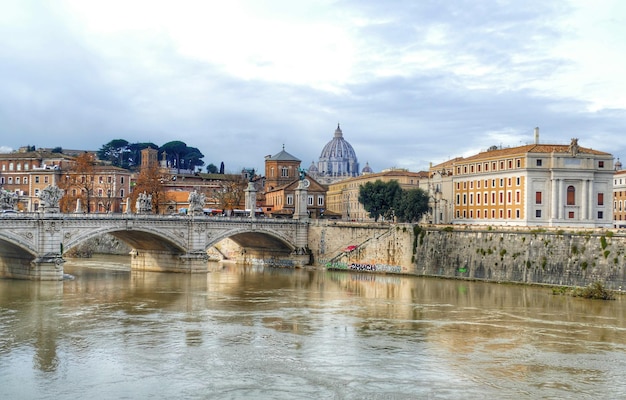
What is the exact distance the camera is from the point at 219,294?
4712 centimetres

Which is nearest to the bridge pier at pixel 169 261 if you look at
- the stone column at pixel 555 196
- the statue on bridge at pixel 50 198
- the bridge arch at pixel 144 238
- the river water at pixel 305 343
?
the bridge arch at pixel 144 238

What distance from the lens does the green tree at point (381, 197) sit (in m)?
81.4

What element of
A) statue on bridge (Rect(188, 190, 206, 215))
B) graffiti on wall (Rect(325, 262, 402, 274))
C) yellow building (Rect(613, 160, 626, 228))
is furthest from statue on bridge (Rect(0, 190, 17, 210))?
yellow building (Rect(613, 160, 626, 228))

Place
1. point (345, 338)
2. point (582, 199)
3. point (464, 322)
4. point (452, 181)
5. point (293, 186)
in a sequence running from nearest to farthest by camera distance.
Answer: point (345, 338) < point (464, 322) < point (582, 199) < point (452, 181) < point (293, 186)

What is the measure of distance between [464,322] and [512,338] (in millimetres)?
4008

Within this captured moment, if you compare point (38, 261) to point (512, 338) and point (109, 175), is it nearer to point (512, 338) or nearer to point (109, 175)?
point (512, 338)

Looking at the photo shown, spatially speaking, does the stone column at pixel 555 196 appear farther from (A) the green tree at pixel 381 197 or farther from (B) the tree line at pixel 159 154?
(B) the tree line at pixel 159 154

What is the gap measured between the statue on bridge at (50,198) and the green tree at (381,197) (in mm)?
37441

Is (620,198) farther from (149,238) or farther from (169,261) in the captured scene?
(149,238)

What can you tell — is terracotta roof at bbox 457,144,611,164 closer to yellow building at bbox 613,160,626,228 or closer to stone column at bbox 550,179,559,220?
stone column at bbox 550,179,559,220

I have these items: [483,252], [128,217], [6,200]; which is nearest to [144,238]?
[128,217]

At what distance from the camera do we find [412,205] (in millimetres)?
76375

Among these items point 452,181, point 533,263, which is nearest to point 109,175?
point 452,181

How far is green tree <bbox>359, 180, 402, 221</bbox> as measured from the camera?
81.4m
